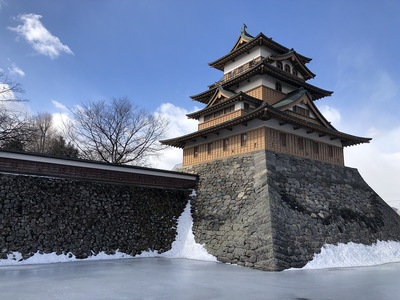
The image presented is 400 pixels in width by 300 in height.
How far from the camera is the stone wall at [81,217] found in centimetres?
1200

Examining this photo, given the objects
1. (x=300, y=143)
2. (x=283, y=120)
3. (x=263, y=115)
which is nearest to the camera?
(x=263, y=115)

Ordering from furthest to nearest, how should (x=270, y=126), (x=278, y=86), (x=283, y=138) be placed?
1. (x=278, y=86)
2. (x=283, y=138)
3. (x=270, y=126)

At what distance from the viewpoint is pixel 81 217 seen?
13.5 meters

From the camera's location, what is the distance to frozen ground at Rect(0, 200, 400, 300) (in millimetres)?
6922

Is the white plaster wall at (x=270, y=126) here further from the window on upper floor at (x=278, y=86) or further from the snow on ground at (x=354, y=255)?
the snow on ground at (x=354, y=255)

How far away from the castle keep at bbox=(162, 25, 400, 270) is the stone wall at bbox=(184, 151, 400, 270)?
5 cm

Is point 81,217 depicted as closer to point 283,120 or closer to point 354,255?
point 283,120

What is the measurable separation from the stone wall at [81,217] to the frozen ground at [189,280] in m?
0.57

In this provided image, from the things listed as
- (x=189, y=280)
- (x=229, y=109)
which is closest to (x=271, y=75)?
(x=229, y=109)

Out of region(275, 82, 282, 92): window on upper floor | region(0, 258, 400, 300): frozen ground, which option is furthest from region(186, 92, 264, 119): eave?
region(0, 258, 400, 300): frozen ground

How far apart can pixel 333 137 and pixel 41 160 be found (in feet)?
51.7

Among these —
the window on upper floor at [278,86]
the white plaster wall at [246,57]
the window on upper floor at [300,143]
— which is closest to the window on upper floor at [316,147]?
the window on upper floor at [300,143]

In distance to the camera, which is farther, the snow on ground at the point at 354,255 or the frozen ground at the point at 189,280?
the snow on ground at the point at 354,255

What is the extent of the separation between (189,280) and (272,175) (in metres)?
7.41
